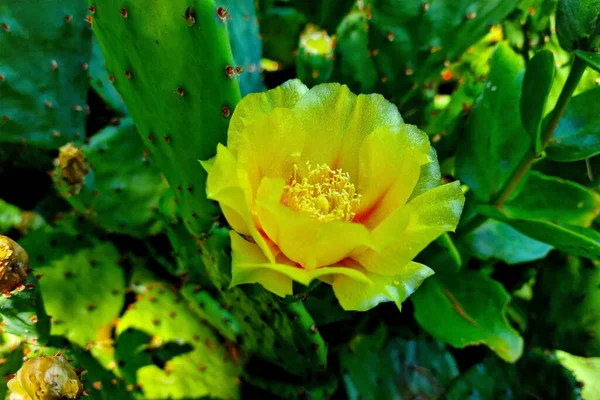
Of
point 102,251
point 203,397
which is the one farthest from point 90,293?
point 203,397

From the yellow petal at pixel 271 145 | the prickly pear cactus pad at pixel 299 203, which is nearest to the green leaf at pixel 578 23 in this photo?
the prickly pear cactus pad at pixel 299 203

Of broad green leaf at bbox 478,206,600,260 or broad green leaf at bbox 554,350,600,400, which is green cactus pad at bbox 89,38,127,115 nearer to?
broad green leaf at bbox 478,206,600,260

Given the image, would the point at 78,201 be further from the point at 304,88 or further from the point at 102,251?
the point at 304,88

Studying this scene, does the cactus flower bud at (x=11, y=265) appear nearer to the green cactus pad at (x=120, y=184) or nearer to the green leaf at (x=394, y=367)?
the green cactus pad at (x=120, y=184)

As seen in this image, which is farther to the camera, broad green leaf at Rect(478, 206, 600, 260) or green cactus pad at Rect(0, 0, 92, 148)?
green cactus pad at Rect(0, 0, 92, 148)

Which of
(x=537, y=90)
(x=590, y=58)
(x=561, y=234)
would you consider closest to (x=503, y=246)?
(x=561, y=234)

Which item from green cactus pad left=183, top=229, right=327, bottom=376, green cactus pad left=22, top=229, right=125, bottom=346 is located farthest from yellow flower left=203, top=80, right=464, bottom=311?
green cactus pad left=22, top=229, right=125, bottom=346
